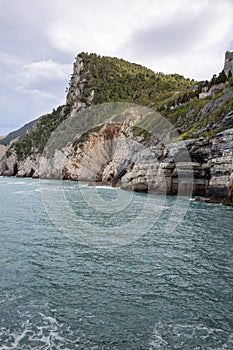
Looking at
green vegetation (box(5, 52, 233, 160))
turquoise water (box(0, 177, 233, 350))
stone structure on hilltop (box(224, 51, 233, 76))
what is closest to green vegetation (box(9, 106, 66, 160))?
green vegetation (box(5, 52, 233, 160))

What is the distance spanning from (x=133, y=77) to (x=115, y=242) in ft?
399

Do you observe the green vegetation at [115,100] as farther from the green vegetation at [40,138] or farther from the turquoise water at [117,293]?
the turquoise water at [117,293]

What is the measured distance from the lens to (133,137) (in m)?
69.2

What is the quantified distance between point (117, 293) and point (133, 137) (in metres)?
61.4

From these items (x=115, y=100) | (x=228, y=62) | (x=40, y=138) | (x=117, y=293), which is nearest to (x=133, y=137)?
(x=228, y=62)

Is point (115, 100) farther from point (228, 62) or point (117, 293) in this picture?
point (117, 293)

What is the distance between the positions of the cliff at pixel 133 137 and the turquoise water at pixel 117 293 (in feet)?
61.5

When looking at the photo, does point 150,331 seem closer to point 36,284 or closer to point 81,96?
point 36,284

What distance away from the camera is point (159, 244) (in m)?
15.4

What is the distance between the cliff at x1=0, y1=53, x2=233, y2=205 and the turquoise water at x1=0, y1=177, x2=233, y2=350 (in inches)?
739

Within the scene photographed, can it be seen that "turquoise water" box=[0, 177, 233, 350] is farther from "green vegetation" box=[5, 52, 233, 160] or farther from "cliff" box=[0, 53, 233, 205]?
"green vegetation" box=[5, 52, 233, 160]

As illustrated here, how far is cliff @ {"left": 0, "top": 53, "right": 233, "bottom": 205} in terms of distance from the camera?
36.5m

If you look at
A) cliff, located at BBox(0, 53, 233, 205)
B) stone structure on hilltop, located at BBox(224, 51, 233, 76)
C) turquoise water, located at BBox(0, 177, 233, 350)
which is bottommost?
turquoise water, located at BBox(0, 177, 233, 350)

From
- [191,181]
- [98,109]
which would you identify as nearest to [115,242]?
[191,181]
